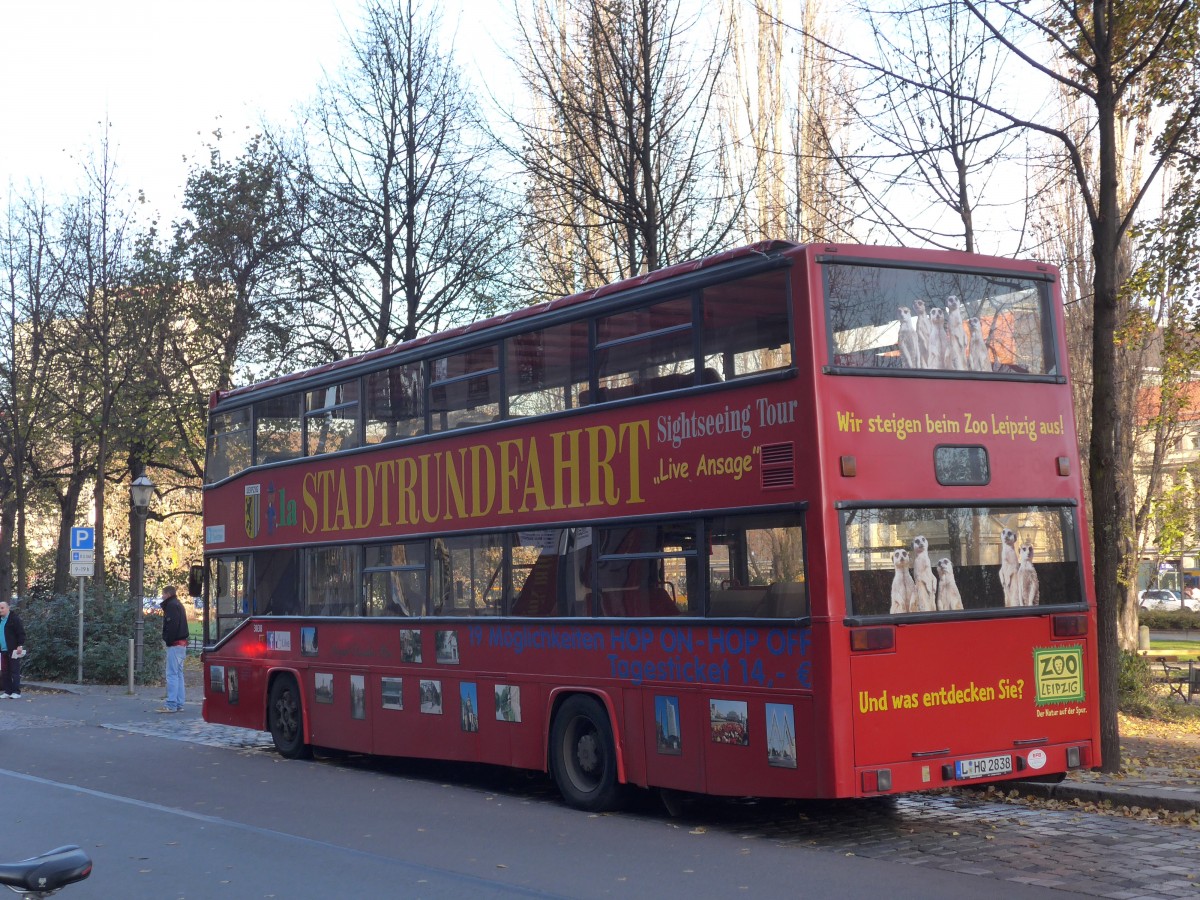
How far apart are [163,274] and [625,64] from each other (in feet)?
51.6

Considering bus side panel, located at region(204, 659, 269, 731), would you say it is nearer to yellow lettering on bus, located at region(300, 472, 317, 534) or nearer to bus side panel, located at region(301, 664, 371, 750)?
bus side panel, located at region(301, 664, 371, 750)

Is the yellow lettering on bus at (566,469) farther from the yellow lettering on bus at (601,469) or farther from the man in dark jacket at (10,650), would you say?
the man in dark jacket at (10,650)

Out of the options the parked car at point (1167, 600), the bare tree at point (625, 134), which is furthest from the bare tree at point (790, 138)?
the parked car at point (1167, 600)

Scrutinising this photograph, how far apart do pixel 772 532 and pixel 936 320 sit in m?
1.95

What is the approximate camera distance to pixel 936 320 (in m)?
10.1

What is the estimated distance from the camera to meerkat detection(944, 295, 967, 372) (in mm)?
10133

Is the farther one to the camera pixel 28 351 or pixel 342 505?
pixel 28 351

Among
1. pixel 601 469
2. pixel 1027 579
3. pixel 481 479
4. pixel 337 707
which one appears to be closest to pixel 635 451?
pixel 601 469

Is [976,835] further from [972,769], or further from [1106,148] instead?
[1106,148]

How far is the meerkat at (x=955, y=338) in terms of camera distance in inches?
399

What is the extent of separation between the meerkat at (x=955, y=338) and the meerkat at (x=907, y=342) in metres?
0.28

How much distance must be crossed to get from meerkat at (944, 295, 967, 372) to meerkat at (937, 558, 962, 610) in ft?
4.73

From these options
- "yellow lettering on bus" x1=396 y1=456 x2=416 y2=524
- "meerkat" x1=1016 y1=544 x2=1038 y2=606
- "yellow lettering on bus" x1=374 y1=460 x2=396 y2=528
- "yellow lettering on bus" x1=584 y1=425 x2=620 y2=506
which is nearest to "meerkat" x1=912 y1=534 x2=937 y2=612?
"meerkat" x1=1016 y1=544 x2=1038 y2=606

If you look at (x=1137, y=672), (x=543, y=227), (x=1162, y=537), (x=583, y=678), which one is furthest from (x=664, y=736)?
(x=1162, y=537)
